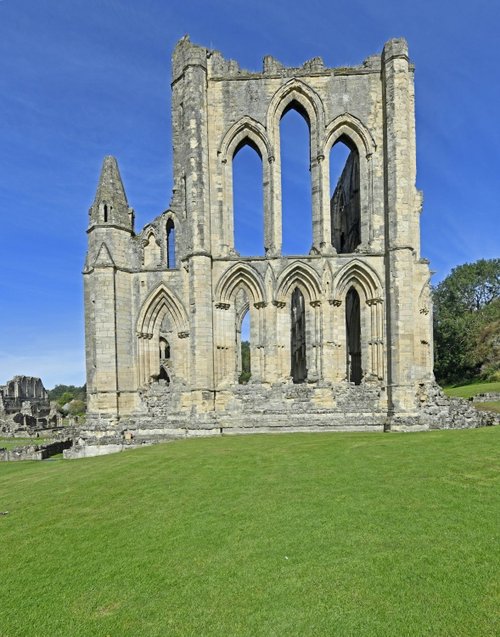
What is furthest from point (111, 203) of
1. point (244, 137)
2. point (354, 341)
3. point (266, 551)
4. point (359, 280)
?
point (266, 551)

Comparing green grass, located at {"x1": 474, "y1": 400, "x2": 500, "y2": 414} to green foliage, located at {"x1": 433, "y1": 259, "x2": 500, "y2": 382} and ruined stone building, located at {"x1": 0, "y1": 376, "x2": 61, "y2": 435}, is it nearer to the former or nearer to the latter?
green foliage, located at {"x1": 433, "y1": 259, "x2": 500, "y2": 382}

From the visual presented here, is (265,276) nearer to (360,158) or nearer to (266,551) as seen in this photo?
(360,158)

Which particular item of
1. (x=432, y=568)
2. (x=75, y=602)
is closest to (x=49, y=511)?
(x=75, y=602)

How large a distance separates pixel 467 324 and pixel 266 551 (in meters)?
42.8

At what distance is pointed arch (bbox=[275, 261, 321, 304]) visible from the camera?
17094 mm

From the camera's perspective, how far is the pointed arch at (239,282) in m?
17.2

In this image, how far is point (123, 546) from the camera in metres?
6.04

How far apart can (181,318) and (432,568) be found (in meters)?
13.9

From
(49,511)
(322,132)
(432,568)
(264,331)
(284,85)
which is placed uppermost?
(284,85)

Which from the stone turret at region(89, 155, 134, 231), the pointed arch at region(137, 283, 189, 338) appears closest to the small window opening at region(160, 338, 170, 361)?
the pointed arch at region(137, 283, 189, 338)

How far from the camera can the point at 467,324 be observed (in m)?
43.1

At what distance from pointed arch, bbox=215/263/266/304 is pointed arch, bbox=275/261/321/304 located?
71 centimetres

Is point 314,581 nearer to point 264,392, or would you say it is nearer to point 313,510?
point 313,510

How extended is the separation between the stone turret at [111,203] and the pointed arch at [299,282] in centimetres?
625
